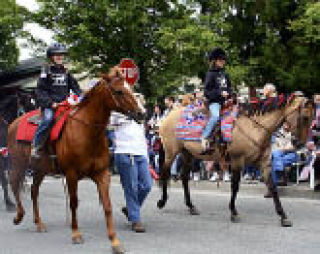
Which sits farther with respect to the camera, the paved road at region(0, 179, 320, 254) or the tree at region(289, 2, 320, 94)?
the tree at region(289, 2, 320, 94)

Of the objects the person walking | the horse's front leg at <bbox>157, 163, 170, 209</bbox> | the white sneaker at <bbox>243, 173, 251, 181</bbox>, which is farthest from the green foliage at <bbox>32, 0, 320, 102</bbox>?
the person walking

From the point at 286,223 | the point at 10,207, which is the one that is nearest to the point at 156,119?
the point at 10,207

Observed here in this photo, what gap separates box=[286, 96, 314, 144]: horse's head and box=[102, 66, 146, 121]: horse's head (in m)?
3.67

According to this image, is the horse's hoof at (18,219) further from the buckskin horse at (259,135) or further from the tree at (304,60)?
the tree at (304,60)

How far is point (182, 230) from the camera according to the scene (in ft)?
33.4

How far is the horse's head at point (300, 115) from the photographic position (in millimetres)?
11555

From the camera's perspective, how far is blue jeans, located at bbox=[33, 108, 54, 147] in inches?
386

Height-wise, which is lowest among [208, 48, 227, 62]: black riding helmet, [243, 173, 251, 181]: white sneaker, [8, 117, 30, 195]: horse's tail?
[243, 173, 251, 181]: white sneaker

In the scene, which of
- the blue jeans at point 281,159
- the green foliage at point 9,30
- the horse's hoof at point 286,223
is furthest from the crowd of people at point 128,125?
the green foliage at point 9,30

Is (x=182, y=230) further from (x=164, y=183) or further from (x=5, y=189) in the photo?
(x=5, y=189)

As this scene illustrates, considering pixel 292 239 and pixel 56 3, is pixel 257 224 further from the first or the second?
pixel 56 3

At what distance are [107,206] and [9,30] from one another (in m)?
29.9

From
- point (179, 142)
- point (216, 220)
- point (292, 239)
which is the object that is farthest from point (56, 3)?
point (292, 239)

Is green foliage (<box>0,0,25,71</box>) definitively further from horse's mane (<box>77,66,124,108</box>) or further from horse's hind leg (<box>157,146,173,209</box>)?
horse's mane (<box>77,66,124,108</box>)
